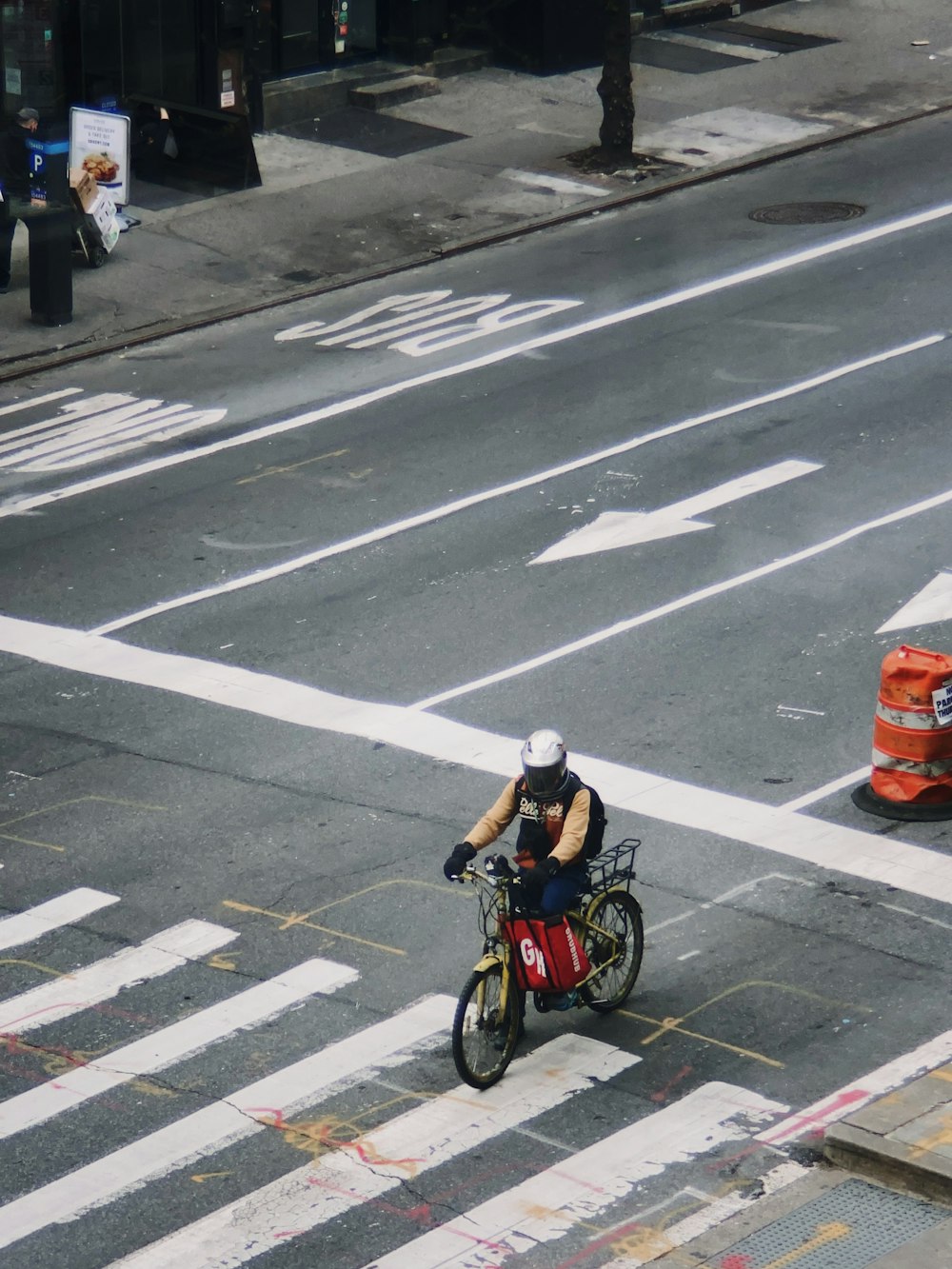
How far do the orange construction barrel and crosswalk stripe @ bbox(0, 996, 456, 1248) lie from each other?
11.3 ft

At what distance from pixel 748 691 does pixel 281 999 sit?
483 centimetres

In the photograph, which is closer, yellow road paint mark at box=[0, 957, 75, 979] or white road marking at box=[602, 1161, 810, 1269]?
white road marking at box=[602, 1161, 810, 1269]

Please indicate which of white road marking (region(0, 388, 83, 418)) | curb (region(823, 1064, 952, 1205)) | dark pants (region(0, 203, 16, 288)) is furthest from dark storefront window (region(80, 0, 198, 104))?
curb (region(823, 1064, 952, 1205))

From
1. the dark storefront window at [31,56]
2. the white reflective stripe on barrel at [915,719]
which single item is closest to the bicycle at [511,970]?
the white reflective stripe on barrel at [915,719]

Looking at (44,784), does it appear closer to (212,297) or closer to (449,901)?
(449,901)

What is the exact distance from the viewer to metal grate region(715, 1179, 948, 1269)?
869cm

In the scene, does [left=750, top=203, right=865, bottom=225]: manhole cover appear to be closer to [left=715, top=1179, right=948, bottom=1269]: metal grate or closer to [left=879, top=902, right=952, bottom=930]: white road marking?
[left=879, top=902, right=952, bottom=930]: white road marking

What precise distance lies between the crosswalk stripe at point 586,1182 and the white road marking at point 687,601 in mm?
5174

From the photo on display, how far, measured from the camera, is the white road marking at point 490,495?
657 inches

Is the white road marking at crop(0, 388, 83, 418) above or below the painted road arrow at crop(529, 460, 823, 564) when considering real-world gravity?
above

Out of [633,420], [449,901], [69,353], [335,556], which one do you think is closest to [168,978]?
[449,901]

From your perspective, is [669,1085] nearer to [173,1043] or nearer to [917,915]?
[917,915]

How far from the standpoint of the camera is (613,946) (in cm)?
1083

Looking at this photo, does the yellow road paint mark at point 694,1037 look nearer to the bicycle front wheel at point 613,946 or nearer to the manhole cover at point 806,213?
the bicycle front wheel at point 613,946
